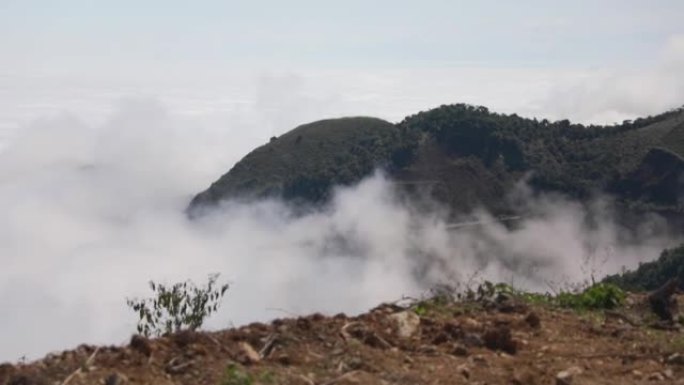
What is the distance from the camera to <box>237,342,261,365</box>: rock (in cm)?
573

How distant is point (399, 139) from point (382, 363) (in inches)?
3620

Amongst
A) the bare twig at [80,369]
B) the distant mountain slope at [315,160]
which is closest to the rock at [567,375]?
the bare twig at [80,369]

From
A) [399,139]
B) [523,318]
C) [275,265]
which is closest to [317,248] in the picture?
[275,265]

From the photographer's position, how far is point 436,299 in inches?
324

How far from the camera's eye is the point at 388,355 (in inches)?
244

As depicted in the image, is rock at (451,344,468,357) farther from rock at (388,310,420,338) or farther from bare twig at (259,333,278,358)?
bare twig at (259,333,278,358)

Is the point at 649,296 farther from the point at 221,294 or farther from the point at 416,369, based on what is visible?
the point at 221,294

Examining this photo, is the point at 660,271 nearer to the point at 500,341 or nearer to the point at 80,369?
the point at 500,341

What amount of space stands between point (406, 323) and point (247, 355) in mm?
1632

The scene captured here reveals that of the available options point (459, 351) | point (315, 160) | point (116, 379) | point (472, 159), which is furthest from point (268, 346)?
point (315, 160)

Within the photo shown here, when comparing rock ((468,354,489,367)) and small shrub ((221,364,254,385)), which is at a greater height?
small shrub ((221,364,254,385))

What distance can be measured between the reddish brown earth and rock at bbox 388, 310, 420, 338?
0.04 feet

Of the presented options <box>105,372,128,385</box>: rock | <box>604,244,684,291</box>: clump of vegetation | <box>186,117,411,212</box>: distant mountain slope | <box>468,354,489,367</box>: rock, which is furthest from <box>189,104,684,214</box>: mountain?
<box>105,372,128,385</box>: rock

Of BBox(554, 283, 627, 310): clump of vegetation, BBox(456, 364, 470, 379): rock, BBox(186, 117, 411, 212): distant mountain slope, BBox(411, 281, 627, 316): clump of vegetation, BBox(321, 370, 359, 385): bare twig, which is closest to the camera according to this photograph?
BBox(321, 370, 359, 385): bare twig
